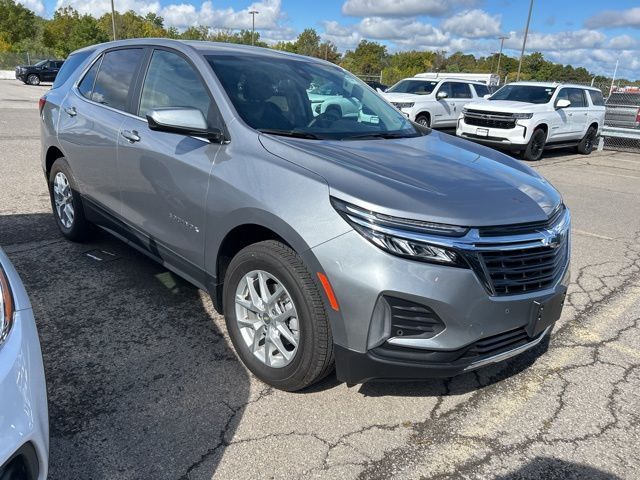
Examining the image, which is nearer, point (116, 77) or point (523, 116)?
point (116, 77)

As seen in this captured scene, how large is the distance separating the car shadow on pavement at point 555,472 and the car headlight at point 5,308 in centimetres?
206

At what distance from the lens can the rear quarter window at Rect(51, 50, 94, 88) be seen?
4715mm

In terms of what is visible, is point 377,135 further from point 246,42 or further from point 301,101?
point 246,42

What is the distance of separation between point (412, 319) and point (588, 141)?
1460 centimetres

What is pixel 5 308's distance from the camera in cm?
174

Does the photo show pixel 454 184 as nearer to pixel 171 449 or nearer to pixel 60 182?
pixel 171 449

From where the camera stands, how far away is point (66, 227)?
4.82 m

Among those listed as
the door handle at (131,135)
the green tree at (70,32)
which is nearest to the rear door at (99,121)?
the door handle at (131,135)

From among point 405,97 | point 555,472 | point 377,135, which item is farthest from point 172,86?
point 405,97

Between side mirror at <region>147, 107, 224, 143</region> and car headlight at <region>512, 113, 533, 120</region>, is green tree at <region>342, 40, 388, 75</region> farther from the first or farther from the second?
side mirror at <region>147, 107, 224, 143</region>

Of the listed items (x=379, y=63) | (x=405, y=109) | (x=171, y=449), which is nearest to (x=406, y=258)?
(x=171, y=449)

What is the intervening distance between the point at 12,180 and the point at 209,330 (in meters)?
5.29

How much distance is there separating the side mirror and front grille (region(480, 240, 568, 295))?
5.33 ft

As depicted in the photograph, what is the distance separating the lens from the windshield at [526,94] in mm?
12969
